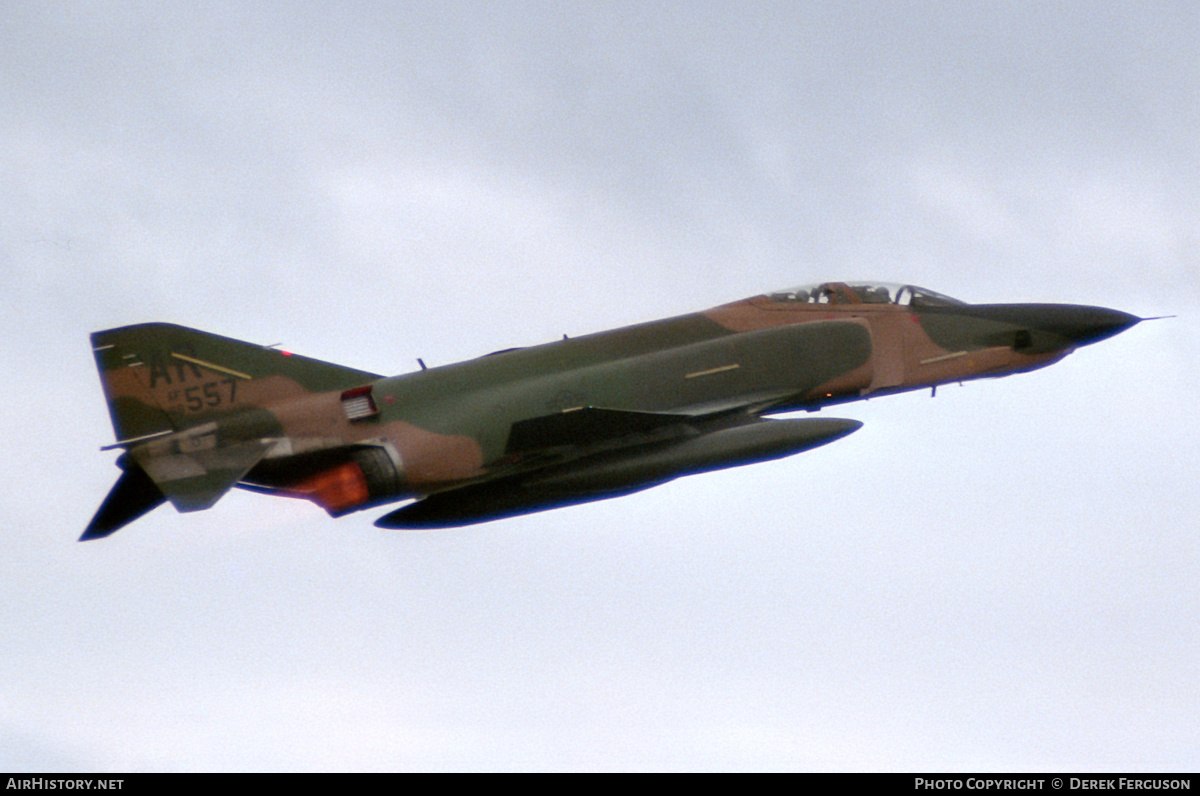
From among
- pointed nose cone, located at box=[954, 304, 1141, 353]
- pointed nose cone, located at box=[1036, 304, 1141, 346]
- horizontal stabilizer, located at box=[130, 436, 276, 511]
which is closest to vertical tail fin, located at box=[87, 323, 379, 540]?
horizontal stabilizer, located at box=[130, 436, 276, 511]

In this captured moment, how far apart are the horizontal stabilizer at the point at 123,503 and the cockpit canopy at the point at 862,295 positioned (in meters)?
10.0

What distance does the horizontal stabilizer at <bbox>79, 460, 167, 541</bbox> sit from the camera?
19656 millimetres

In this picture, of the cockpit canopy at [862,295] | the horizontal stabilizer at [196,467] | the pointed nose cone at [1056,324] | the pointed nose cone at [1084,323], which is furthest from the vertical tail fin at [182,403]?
the pointed nose cone at [1084,323]

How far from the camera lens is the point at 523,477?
2003 cm

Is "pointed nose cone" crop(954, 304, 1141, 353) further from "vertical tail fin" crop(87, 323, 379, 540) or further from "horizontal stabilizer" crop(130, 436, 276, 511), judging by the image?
"horizontal stabilizer" crop(130, 436, 276, 511)

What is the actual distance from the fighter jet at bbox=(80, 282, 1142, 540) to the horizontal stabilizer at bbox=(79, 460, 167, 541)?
0.02 m

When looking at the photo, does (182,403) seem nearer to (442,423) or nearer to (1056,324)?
(442,423)

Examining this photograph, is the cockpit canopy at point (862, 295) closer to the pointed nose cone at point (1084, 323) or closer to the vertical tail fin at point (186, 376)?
the pointed nose cone at point (1084, 323)

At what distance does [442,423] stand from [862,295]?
24.2 feet

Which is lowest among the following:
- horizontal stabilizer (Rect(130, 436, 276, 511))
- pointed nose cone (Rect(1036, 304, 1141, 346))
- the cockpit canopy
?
pointed nose cone (Rect(1036, 304, 1141, 346))

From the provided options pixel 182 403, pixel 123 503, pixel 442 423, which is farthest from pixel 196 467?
pixel 442 423

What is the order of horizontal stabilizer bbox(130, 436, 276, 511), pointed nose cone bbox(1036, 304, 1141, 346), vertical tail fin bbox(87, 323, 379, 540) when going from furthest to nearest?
pointed nose cone bbox(1036, 304, 1141, 346) < vertical tail fin bbox(87, 323, 379, 540) < horizontal stabilizer bbox(130, 436, 276, 511)
